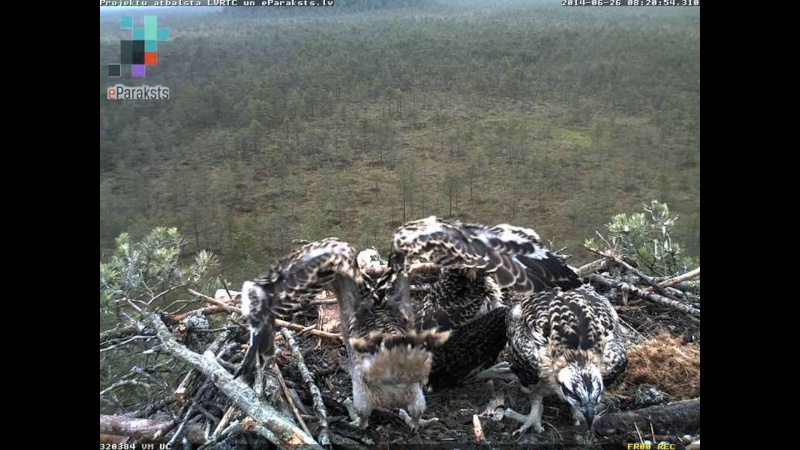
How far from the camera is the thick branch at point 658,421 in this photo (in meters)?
3.09

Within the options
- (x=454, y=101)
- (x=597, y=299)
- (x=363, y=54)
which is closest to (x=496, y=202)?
(x=454, y=101)

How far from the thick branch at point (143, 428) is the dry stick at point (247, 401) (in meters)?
0.26

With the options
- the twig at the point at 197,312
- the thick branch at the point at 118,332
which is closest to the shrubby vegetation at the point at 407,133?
the thick branch at the point at 118,332

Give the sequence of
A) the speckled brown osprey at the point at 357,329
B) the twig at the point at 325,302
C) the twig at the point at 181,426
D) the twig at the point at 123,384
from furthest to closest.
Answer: the twig at the point at 325,302, the twig at the point at 123,384, the twig at the point at 181,426, the speckled brown osprey at the point at 357,329

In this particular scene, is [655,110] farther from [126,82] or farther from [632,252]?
[126,82]

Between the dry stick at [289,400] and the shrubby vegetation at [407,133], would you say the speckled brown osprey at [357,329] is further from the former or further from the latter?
the shrubby vegetation at [407,133]

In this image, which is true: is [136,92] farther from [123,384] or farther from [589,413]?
[589,413]

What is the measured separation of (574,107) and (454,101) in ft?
8.80

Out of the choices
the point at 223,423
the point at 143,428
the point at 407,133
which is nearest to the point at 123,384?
the point at 143,428

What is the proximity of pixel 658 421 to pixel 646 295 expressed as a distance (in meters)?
1.25

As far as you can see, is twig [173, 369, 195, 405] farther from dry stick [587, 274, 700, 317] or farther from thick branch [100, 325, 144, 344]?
dry stick [587, 274, 700, 317]

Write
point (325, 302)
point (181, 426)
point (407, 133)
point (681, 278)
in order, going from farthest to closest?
1. point (407, 133)
2. point (681, 278)
3. point (325, 302)
4. point (181, 426)

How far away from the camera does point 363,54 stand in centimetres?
829

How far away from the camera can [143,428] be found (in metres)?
3.10
